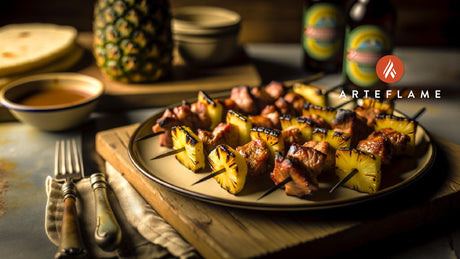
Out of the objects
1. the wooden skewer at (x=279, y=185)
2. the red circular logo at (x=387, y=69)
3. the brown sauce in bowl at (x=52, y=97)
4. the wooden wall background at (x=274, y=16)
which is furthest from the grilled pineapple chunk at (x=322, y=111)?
the wooden wall background at (x=274, y=16)

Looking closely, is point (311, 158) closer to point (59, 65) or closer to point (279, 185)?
point (279, 185)

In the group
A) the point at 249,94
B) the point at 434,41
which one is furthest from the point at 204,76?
the point at 434,41

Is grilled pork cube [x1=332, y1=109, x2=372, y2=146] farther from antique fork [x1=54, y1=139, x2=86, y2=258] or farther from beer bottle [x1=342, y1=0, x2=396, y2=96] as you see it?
antique fork [x1=54, y1=139, x2=86, y2=258]

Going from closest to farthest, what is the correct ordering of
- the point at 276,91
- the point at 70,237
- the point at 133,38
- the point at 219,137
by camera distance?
the point at 70,237 → the point at 219,137 → the point at 276,91 → the point at 133,38

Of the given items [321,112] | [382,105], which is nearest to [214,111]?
[321,112]

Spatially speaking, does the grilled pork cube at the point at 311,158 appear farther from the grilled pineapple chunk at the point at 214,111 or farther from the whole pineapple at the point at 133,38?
the whole pineapple at the point at 133,38
